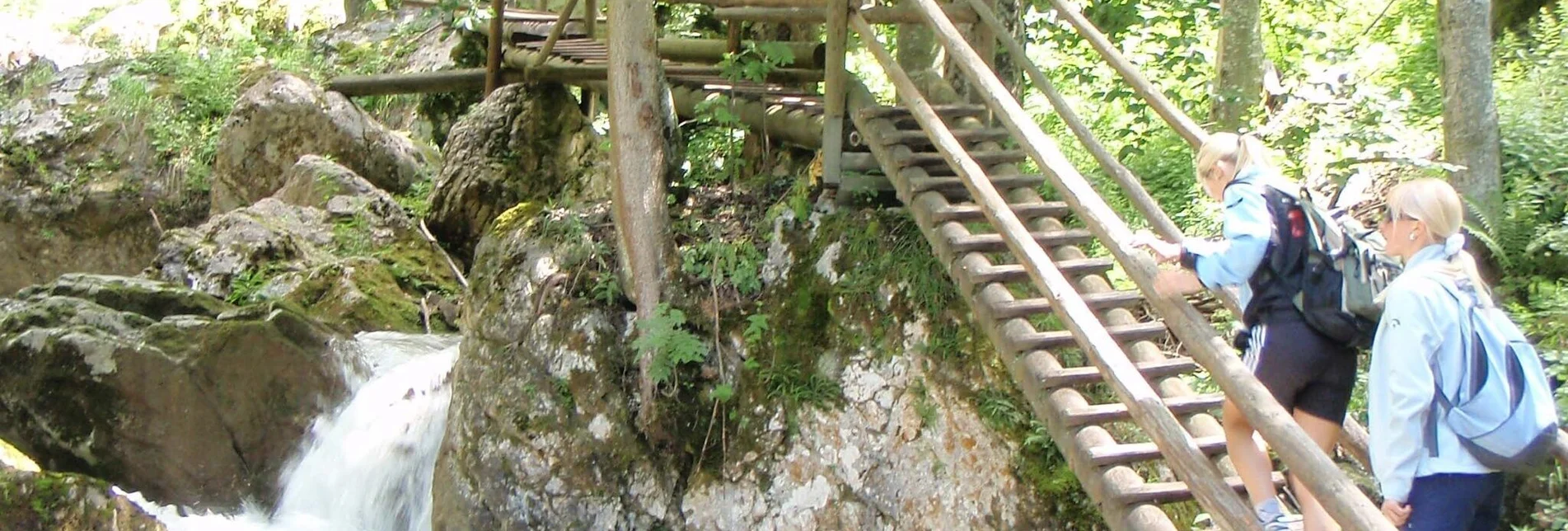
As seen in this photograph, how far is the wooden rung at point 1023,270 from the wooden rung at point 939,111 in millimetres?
1474

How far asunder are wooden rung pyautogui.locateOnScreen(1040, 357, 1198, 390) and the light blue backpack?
4.98ft

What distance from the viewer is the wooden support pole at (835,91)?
6.98 m

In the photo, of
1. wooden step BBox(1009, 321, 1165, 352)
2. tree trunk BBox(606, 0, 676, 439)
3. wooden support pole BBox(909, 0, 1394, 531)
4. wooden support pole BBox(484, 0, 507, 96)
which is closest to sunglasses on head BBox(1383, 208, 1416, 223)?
wooden support pole BBox(909, 0, 1394, 531)

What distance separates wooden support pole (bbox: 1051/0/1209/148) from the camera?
5.65 metres

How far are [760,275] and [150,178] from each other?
1143 cm

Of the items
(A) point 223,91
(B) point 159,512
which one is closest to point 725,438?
(B) point 159,512

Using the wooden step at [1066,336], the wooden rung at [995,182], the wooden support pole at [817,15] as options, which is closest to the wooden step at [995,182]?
the wooden rung at [995,182]

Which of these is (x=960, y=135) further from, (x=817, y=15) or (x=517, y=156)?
(x=517, y=156)

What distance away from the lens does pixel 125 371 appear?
27.0 ft

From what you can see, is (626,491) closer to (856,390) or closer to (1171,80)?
(856,390)

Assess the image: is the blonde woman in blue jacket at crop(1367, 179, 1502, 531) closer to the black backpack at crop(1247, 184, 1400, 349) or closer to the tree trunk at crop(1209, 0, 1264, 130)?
the black backpack at crop(1247, 184, 1400, 349)

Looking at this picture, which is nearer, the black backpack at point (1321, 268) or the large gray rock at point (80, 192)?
the black backpack at point (1321, 268)

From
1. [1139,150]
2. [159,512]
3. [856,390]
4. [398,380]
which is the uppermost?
[1139,150]

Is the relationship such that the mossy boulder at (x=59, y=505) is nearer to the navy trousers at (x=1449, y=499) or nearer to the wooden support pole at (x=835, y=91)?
the wooden support pole at (x=835, y=91)
